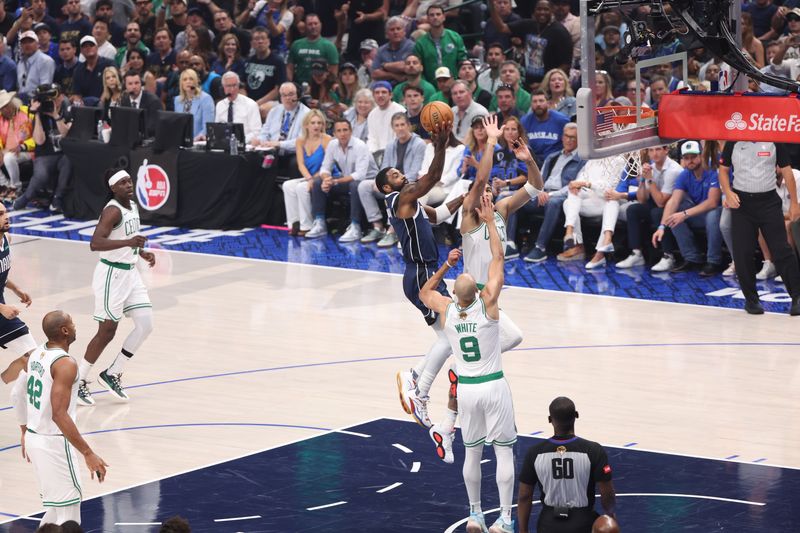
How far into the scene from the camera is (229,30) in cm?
2184

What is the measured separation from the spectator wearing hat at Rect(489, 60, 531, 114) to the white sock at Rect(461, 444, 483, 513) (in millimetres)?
9981

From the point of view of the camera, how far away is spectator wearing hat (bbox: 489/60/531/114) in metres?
17.8

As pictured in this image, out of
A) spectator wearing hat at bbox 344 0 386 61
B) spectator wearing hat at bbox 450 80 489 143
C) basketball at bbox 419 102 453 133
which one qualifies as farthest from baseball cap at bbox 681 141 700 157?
spectator wearing hat at bbox 344 0 386 61

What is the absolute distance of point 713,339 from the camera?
1320 centimetres

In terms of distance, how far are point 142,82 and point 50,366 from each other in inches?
531

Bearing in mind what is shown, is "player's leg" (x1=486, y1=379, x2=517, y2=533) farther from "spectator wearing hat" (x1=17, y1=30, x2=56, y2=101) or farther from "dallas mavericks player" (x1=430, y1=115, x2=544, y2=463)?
"spectator wearing hat" (x1=17, y1=30, x2=56, y2=101)

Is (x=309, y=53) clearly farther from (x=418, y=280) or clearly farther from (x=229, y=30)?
(x=418, y=280)

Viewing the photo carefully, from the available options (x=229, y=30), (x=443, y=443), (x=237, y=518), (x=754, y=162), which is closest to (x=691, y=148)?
(x=754, y=162)

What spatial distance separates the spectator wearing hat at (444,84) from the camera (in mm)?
17938

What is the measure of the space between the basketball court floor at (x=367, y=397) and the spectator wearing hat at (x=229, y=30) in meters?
5.61

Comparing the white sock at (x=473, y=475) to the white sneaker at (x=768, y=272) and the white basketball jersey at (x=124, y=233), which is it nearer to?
the white basketball jersey at (x=124, y=233)

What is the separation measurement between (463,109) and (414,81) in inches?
46.2

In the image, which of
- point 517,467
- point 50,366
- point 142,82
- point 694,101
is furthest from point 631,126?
point 142,82

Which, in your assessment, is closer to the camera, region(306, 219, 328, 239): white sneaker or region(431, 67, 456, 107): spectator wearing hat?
region(431, 67, 456, 107): spectator wearing hat
